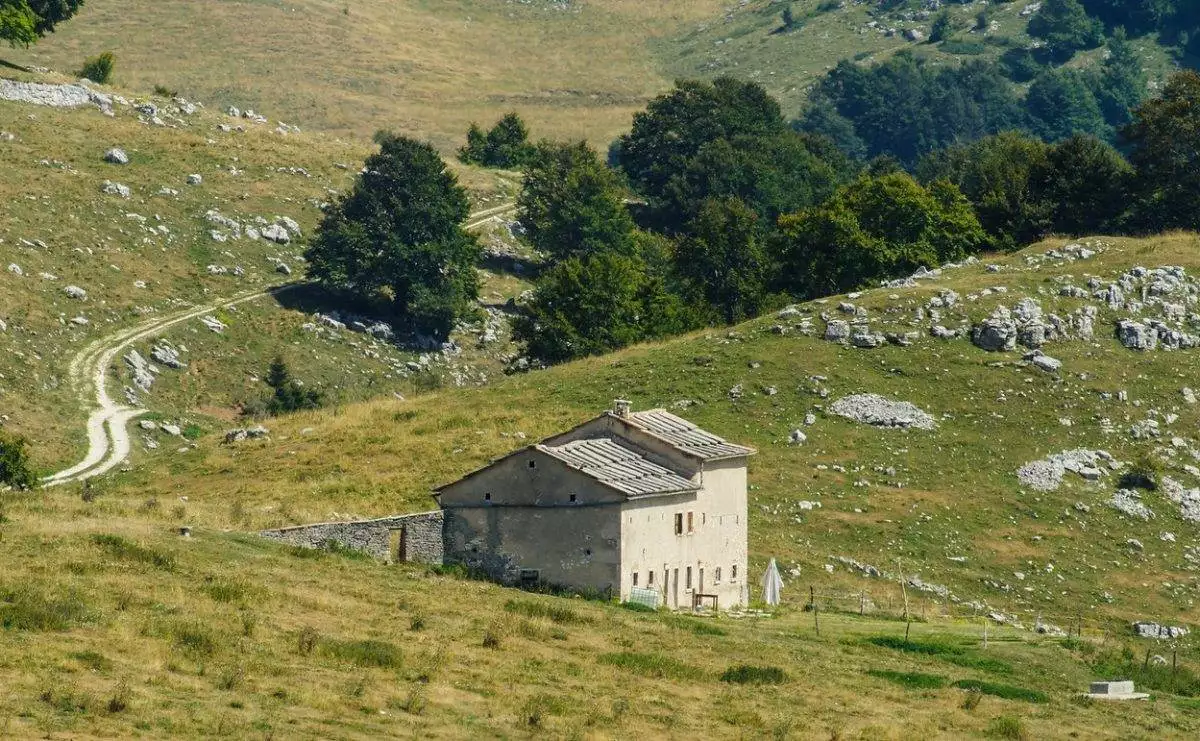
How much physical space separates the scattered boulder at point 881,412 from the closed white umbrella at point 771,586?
79.5ft

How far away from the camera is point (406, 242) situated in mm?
146625

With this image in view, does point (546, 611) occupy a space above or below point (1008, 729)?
above

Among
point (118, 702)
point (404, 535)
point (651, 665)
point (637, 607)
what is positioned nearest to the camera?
point (118, 702)

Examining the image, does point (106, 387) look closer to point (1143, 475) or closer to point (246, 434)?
point (246, 434)

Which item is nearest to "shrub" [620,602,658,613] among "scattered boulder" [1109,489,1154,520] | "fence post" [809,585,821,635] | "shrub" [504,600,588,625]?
"shrub" [504,600,588,625]

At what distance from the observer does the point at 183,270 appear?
14075 cm

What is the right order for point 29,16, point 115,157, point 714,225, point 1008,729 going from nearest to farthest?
1. point 1008,729
2. point 714,225
3. point 115,157
4. point 29,16

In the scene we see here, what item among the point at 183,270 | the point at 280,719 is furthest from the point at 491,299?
the point at 280,719

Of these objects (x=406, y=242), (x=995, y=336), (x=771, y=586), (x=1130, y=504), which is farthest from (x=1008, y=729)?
(x=406, y=242)

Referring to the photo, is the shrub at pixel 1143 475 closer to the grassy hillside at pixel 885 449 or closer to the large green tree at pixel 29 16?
the grassy hillside at pixel 885 449

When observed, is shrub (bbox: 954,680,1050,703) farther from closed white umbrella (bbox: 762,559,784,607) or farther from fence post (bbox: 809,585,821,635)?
closed white umbrella (bbox: 762,559,784,607)

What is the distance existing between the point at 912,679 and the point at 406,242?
303 ft

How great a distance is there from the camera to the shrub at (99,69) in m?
189

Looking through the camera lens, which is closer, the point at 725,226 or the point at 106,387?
the point at 106,387
